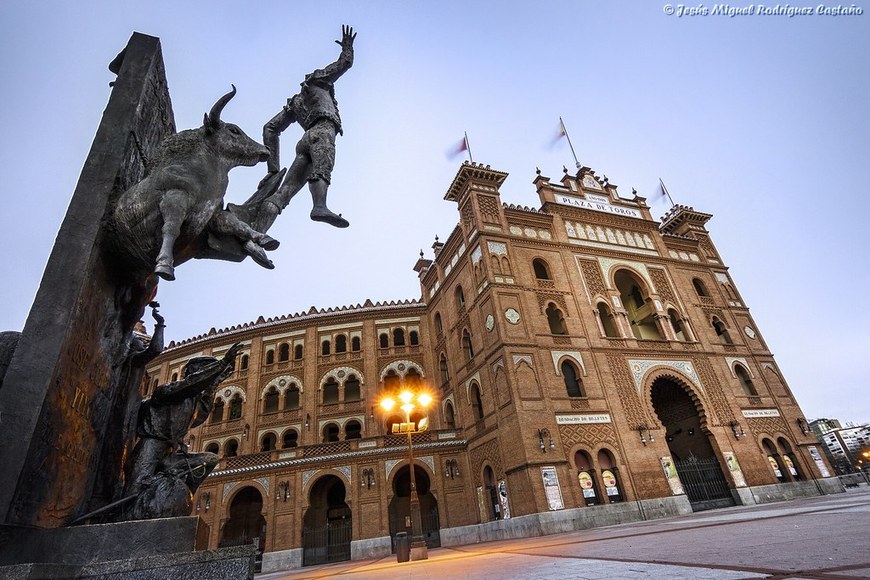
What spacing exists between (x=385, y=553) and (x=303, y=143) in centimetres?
1959

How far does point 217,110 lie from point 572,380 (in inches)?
724

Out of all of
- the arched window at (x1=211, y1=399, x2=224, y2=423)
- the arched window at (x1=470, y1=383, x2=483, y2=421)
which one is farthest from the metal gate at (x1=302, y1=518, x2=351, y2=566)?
the arched window at (x1=211, y1=399, x2=224, y2=423)

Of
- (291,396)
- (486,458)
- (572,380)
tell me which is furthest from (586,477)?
(291,396)

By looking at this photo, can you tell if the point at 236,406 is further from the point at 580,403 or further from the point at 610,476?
the point at 610,476

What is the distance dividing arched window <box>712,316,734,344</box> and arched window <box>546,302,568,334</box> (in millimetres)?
9773

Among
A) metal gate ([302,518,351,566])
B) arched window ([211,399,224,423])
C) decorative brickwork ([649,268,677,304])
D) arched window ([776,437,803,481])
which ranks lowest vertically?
metal gate ([302,518,351,566])

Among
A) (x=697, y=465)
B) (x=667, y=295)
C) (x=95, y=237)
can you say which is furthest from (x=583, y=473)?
(x=95, y=237)

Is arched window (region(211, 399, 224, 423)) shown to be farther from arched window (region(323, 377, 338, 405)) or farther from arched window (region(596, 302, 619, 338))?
arched window (region(596, 302, 619, 338))

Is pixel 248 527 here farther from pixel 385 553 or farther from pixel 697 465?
pixel 697 465

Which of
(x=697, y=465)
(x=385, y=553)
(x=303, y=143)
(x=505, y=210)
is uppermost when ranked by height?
(x=505, y=210)

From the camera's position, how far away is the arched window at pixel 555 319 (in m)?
20.2

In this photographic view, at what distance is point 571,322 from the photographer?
2003 cm

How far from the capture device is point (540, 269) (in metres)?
21.7

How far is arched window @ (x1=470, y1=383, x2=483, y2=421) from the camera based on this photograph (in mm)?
20500
